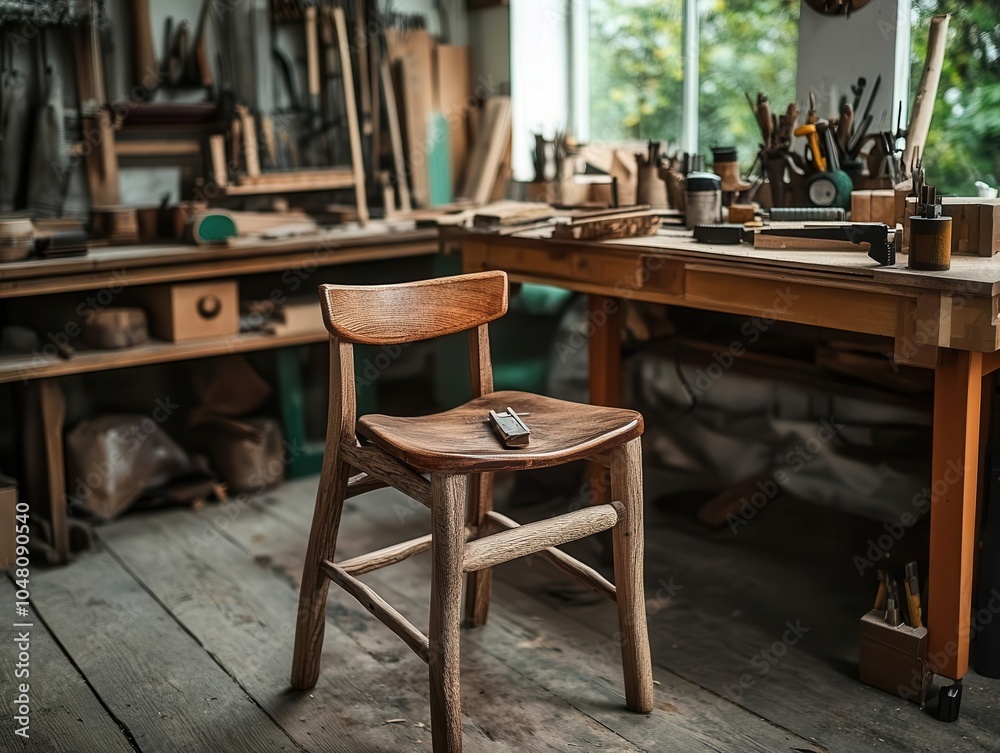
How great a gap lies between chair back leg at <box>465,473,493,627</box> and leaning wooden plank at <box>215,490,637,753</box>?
0.05m

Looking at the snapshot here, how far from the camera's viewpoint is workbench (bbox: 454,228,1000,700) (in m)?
2.06

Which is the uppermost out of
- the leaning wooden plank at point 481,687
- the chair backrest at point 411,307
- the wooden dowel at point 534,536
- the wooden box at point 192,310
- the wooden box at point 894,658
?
the chair backrest at point 411,307

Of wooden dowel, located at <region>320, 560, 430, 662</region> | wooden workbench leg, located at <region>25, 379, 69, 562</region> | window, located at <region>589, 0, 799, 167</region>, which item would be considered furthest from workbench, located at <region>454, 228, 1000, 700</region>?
wooden workbench leg, located at <region>25, 379, 69, 562</region>

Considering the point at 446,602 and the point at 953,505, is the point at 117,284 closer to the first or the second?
the point at 446,602

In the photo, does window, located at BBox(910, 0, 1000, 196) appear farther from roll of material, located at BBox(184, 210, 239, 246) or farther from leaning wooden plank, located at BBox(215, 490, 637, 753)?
roll of material, located at BBox(184, 210, 239, 246)

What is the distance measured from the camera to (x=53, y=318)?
12.2ft

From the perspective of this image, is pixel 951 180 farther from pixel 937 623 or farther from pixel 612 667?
pixel 612 667

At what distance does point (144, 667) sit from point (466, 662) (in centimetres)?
79

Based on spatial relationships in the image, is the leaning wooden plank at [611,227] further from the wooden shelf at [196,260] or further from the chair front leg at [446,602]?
the wooden shelf at [196,260]

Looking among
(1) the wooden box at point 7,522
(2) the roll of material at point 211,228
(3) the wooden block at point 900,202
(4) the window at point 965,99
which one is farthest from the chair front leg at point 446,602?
(4) the window at point 965,99

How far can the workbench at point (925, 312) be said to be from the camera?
206 cm

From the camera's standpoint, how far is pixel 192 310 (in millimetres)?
3480

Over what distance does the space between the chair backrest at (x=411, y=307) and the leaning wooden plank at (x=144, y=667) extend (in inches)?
34.9

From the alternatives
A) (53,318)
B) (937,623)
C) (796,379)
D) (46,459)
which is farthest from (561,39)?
Answer: (937,623)
